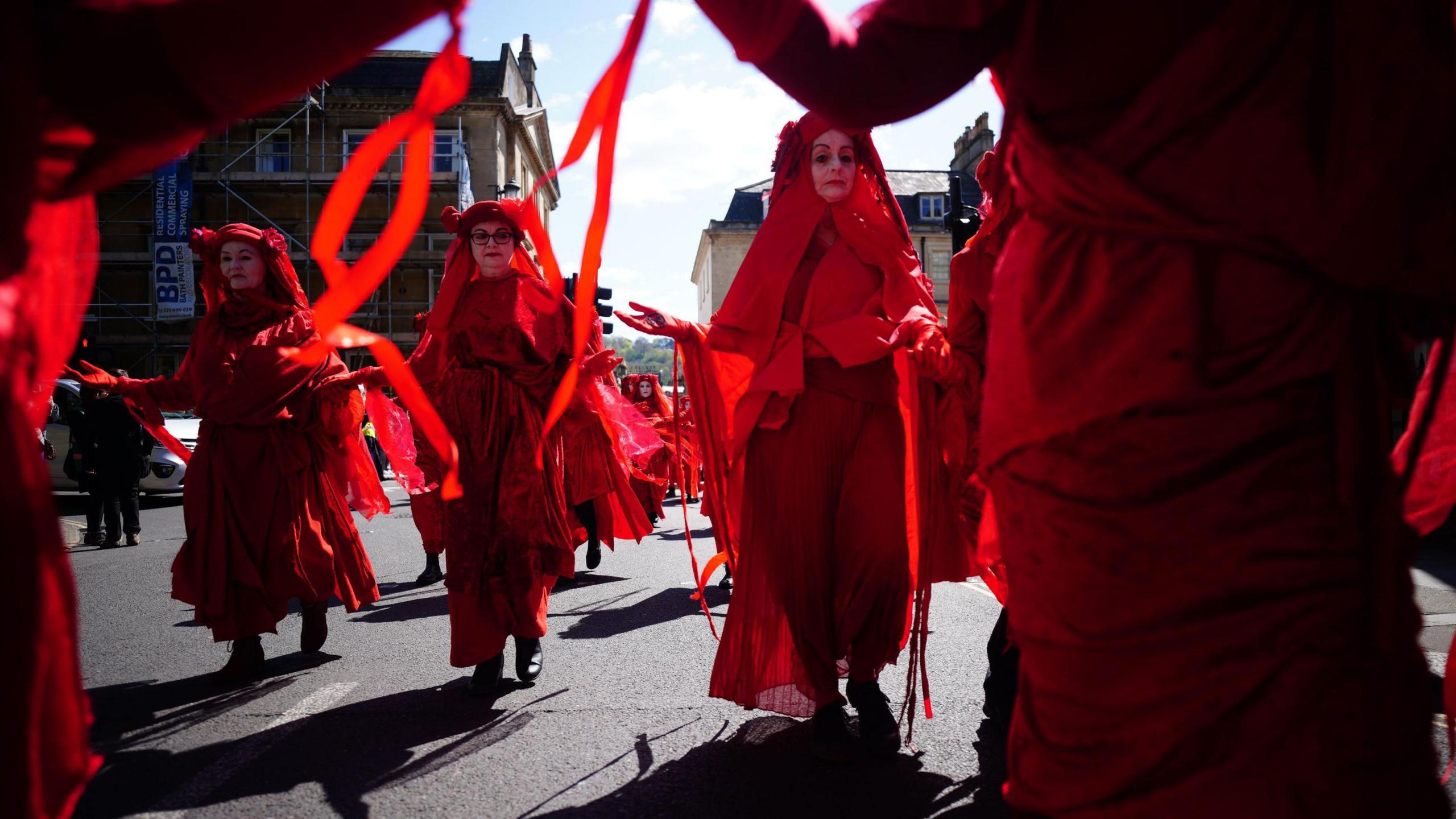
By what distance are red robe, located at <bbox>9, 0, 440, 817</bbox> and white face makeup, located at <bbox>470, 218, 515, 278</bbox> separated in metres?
3.45

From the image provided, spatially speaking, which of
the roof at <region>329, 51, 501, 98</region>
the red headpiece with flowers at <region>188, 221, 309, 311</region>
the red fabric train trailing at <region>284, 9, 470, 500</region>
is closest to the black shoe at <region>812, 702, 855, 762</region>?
the red fabric train trailing at <region>284, 9, 470, 500</region>

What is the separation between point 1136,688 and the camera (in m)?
1.46

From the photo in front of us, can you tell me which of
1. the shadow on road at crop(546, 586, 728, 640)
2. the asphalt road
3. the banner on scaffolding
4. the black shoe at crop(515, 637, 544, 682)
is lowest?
the shadow on road at crop(546, 586, 728, 640)

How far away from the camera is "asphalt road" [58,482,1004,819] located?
3135 mm

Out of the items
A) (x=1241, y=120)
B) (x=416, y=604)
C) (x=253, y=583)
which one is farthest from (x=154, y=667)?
(x=1241, y=120)

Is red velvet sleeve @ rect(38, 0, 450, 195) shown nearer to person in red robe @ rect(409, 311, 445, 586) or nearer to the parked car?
person in red robe @ rect(409, 311, 445, 586)

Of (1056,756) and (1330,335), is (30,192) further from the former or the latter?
(1330,335)

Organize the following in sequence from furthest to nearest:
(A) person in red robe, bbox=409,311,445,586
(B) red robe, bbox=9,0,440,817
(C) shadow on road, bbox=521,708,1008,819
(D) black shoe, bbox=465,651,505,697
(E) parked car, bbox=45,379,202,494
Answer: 1. (E) parked car, bbox=45,379,202,494
2. (A) person in red robe, bbox=409,311,445,586
3. (D) black shoe, bbox=465,651,505,697
4. (C) shadow on road, bbox=521,708,1008,819
5. (B) red robe, bbox=9,0,440,817

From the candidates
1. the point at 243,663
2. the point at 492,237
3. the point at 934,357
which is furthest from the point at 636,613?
the point at 934,357

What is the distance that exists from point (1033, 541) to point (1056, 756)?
1.08 ft

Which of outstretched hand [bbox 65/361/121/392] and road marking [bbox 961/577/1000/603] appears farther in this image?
road marking [bbox 961/577/1000/603]

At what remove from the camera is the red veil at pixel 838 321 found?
369cm

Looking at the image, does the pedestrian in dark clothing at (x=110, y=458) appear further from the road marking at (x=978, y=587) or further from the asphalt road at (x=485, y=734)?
the road marking at (x=978, y=587)

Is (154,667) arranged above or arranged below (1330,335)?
below
